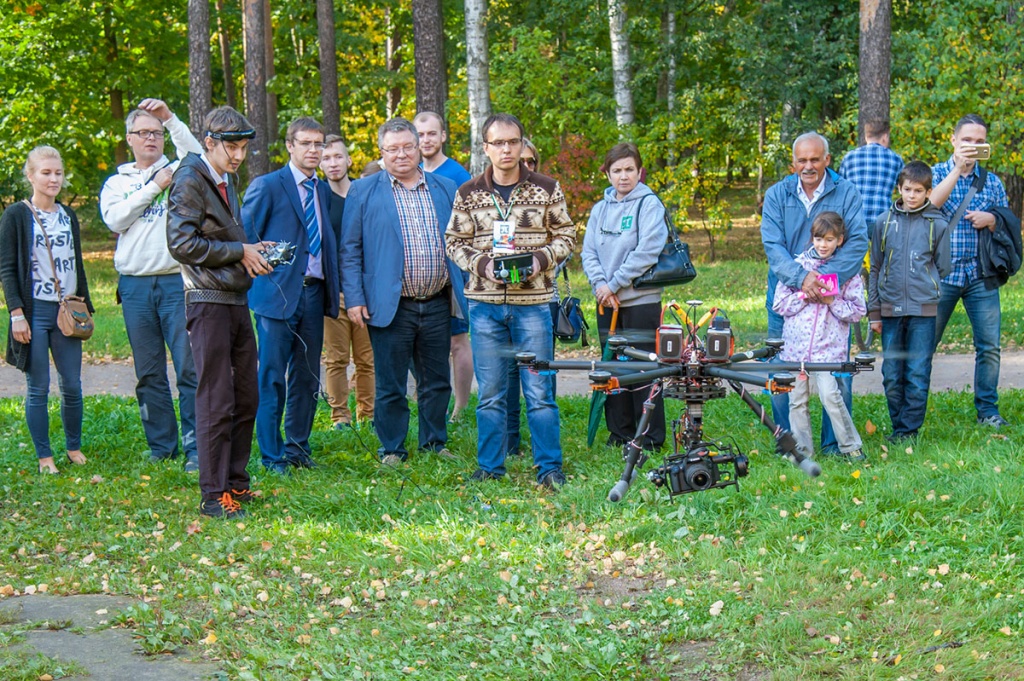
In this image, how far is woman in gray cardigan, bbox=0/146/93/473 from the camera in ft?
26.1

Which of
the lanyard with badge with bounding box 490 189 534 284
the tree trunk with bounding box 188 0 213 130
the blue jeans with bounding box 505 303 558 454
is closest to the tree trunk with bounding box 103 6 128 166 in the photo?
the tree trunk with bounding box 188 0 213 130

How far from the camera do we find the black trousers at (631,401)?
7.96 meters

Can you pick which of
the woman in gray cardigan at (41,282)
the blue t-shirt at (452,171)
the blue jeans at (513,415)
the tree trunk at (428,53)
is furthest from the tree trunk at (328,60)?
the blue jeans at (513,415)

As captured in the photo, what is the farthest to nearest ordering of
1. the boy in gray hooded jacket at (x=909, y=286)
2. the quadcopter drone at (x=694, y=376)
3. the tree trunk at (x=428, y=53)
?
the tree trunk at (x=428, y=53), the boy in gray hooded jacket at (x=909, y=286), the quadcopter drone at (x=694, y=376)

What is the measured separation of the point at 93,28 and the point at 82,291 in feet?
66.1

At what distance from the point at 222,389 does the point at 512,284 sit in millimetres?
1910

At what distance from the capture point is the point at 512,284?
729cm

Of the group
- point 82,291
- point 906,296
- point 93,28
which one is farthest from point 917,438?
point 93,28

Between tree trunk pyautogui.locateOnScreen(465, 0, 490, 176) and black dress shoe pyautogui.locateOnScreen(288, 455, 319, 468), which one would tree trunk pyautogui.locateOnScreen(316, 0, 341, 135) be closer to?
tree trunk pyautogui.locateOnScreen(465, 0, 490, 176)

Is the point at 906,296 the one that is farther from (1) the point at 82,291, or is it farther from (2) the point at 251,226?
(1) the point at 82,291

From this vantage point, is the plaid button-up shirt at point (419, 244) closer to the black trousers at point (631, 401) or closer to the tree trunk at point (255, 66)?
the black trousers at point (631, 401)

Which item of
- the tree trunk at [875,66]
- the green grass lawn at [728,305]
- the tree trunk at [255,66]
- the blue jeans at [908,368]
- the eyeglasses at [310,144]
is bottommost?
the green grass lawn at [728,305]

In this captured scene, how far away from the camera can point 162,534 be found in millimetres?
6727

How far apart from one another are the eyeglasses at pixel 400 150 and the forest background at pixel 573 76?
6.83 meters
